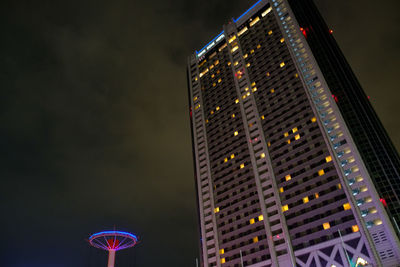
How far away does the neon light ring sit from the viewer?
263ft

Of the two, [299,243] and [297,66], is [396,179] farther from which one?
[297,66]

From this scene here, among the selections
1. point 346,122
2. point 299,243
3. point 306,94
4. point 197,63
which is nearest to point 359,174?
point 346,122

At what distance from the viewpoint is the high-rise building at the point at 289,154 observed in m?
74.1

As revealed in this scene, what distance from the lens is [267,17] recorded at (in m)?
123

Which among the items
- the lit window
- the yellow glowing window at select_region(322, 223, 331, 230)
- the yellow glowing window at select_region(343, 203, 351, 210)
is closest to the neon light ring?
the yellow glowing window at select_region(322, 223, 331, 230)

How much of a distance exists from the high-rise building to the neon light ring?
→ 27462mm

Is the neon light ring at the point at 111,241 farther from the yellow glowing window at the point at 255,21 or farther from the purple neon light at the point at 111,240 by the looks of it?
the yellow glowing window at the point at 255,21

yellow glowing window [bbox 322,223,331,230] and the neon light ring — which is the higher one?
the neon light ring

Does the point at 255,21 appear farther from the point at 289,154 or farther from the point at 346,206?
the point at 346,206

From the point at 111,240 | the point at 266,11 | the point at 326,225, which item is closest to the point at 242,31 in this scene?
the point at 266,11

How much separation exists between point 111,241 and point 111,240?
252 millimetres

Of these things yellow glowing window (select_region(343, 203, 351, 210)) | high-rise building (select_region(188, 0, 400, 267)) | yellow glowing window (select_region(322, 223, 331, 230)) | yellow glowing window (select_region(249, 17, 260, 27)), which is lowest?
yellow glowing window (select_region(322, 223, 331, 230))

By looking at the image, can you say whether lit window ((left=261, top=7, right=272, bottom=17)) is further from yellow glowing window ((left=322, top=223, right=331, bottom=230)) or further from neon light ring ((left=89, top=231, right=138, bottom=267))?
neon light ring ((left=89, top=231, right=138, bottom=267))

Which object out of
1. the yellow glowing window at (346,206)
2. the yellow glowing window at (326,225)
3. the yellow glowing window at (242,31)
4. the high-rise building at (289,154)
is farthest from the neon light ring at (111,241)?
the yellow glowing window at (242,31)
